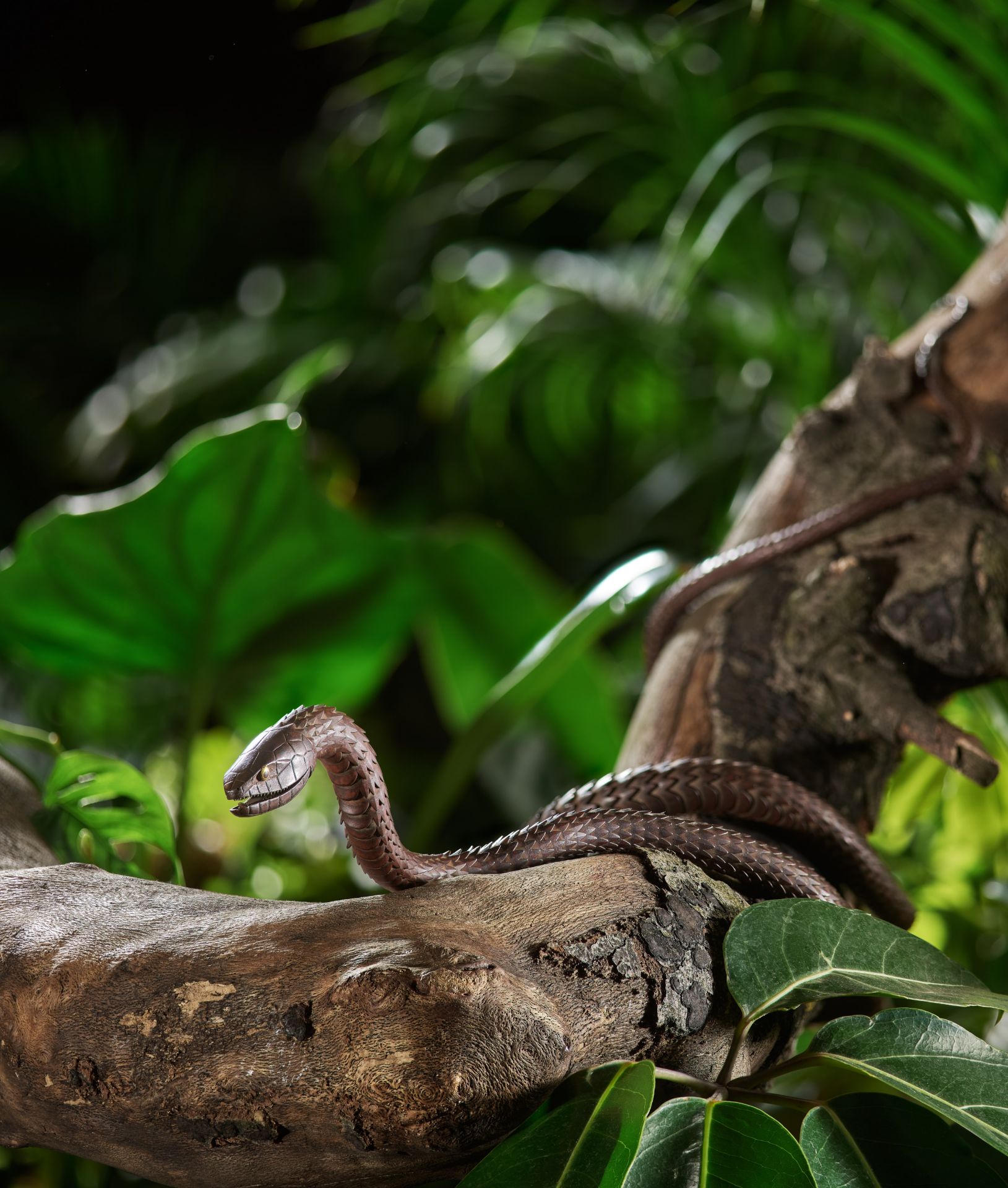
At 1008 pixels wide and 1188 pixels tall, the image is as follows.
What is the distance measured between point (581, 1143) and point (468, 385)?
1.23 m

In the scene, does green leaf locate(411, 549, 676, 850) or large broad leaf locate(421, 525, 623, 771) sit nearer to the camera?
green leaf locate(411, 549, 676, 850)

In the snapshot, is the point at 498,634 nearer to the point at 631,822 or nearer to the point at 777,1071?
the point at 631,822

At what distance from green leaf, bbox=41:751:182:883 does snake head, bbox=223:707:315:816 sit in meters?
0.21

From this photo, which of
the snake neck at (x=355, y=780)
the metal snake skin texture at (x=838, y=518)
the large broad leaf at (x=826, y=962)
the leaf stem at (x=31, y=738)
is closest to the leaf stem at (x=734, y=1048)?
the large broad leaf at (x=826, y=962)

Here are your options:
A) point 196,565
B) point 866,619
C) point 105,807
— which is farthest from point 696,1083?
point 196,565

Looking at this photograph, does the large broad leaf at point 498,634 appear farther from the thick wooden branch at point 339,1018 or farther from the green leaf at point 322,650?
the thick wooden branch at point 339,1018

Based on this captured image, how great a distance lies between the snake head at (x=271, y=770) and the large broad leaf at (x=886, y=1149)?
243 mm

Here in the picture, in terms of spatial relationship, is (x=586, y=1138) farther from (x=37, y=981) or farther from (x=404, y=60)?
(x=404, y=60)

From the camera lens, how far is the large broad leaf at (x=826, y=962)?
0.39 meters

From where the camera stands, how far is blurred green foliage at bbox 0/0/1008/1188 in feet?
2.67

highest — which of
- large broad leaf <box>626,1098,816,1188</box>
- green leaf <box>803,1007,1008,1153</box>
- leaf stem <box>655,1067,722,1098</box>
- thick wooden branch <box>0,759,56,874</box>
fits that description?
thick wooden branch <box>0,759,56,874</box>

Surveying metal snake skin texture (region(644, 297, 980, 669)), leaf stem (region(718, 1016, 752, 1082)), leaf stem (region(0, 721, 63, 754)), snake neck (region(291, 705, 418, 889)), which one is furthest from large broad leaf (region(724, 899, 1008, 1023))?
leaf stem (region(0, 721, 63, 754))

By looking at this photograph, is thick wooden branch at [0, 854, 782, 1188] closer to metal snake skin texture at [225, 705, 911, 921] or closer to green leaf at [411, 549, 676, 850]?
metal snake skin texture at [225, 705, 911, 921]

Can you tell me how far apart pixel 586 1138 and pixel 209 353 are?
1.79m
